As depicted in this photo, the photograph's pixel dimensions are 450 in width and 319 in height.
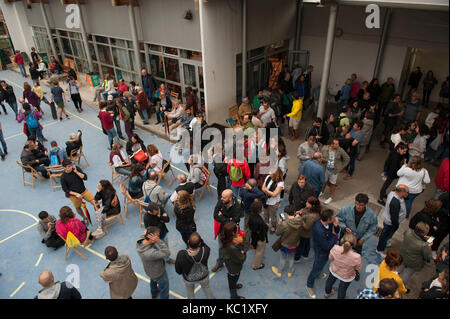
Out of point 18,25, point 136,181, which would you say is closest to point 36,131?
point 136,181

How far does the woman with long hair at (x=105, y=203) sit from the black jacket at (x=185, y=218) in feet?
6.07

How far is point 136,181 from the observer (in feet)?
23.0

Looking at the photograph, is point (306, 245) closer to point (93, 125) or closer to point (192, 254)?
point (192, 254)

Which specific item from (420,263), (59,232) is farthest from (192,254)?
(420,263)

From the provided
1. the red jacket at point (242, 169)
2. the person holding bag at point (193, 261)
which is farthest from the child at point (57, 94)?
the person holding bag at point (193, 261)

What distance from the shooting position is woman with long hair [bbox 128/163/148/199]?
6977 millimetres

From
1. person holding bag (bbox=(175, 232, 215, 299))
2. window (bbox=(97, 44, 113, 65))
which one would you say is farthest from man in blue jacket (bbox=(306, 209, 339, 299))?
window (bbox=(97, 44, 113, 65))

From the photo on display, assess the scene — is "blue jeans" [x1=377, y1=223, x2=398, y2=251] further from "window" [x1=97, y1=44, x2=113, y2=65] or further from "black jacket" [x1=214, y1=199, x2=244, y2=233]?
"window" [x1=97, y1=44, x2=113, y2=65]

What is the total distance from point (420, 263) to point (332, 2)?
237 inches

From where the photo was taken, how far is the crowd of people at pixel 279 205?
4.59 metres

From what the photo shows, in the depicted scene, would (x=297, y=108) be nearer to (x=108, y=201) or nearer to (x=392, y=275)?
(x=108, y=201)

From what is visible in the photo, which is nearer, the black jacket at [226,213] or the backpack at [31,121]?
the black jacket at [226,213]

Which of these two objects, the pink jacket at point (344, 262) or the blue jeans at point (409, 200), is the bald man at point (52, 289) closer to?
the pink jacket at point (344, 262)

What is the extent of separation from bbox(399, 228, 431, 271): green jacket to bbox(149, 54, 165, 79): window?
1074cm
